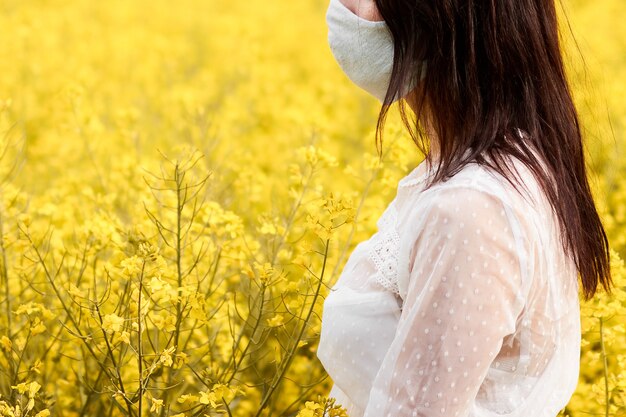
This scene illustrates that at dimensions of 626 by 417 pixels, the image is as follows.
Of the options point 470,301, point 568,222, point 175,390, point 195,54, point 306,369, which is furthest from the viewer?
point 195,54

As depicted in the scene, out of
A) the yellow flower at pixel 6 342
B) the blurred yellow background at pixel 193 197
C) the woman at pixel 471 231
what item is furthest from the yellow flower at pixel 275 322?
the yellow flower at pixel 6 342

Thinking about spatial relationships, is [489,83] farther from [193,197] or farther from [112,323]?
[193,197]

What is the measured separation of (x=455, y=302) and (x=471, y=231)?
88 mm

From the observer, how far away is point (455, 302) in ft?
3.48

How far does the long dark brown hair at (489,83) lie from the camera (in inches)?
45.1

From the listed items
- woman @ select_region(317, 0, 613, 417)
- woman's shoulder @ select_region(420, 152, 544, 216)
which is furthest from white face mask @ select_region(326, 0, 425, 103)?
woman's shoulder @ select_region(420, 152, 544, 216)

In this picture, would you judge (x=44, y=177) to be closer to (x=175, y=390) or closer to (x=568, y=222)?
(x=175, y=390)

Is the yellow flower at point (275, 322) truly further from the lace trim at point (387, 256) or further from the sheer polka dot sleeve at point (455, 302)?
the sheer polka dot sleeve at point (455, 302)

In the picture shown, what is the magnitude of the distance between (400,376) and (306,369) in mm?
1128

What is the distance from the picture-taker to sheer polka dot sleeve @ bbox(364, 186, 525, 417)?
1.05m

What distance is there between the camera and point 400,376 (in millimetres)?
1115

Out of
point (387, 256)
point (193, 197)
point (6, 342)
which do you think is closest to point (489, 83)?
point (387, 256)

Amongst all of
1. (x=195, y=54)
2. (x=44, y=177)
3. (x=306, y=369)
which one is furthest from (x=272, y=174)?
(x=195, y=54)

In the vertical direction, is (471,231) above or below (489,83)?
below
